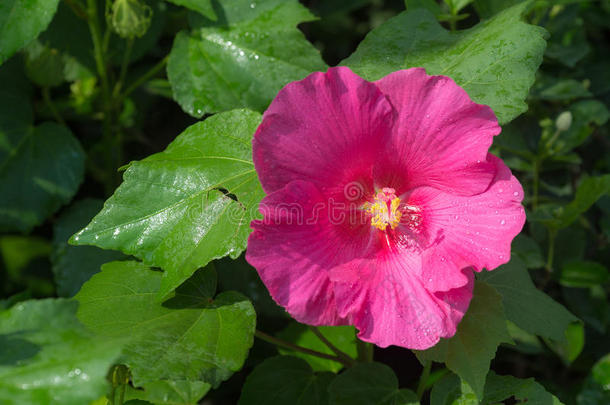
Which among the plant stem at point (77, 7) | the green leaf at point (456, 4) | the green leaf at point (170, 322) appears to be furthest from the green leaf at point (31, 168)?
the green leaf at point (456, 4)

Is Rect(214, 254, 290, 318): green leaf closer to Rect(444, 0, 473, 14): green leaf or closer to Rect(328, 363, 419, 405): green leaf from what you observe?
Rect(328, 363, 419, 405): green leaf

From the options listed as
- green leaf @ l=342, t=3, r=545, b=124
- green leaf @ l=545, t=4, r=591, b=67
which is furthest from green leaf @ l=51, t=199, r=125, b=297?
green leaf @ l=545, t=4, r=591, b=67

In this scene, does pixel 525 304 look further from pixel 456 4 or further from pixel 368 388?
pixel 456 4

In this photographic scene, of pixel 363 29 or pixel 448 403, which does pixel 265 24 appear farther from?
pixel 363 29

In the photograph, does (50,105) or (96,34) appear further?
(50,105)

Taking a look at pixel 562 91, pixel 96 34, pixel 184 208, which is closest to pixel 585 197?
pixel 562 91

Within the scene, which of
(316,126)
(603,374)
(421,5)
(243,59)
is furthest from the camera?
(243,59)
